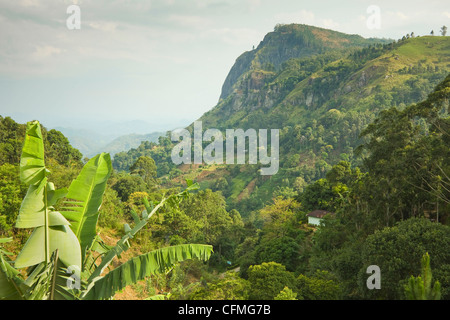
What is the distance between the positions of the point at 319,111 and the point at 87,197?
94873 millimetres

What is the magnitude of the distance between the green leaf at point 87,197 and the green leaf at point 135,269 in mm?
631

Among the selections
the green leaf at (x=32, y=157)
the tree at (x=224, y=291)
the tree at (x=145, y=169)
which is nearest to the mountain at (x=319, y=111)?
the tree at (x=145, y=169)

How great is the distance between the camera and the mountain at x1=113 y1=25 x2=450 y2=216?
6125 cm

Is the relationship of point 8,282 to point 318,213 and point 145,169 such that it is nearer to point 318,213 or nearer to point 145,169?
point 318,213

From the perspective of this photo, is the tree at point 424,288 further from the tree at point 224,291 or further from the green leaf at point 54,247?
the tree at point 224,291

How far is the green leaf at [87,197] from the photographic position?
13.2ft

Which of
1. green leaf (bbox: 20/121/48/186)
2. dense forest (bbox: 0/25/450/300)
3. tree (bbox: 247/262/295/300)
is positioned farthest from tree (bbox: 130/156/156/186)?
green leaf (bbox: 20/121/48/186)

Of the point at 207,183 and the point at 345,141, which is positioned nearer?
the point at 345,141

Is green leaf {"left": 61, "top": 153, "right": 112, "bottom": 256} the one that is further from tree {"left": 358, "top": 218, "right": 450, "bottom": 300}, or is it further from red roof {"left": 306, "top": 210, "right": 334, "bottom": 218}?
red roof {"left": 306, "top": 210, "right": 334, "bottom": 218}

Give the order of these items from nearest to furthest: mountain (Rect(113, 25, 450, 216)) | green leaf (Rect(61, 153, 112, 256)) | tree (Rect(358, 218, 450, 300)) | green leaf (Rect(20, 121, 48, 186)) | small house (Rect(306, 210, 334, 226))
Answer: green leaf (Rect(20, 121, 48, 186)) < green leaf (Rect(61, 153, 112, 256)) < tree (Rect(358, 218, 450, 300)) < small house (Rect(306, 210, 334, 226)) < mountain (Rect(113, 25, 450, 216))

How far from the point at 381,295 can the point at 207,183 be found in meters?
64.4
